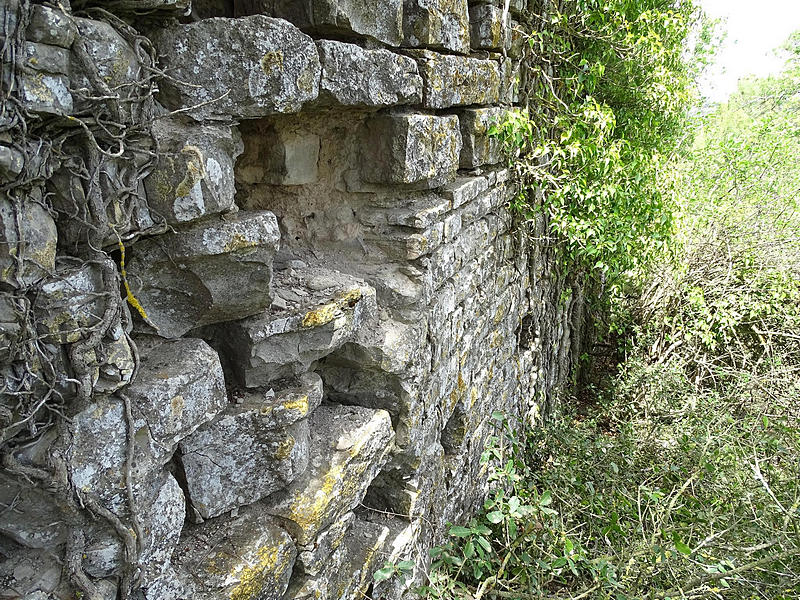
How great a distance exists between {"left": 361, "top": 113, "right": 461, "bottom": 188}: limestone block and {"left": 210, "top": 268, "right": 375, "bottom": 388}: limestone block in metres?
0.42

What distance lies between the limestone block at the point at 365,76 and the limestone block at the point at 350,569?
4.37 ft

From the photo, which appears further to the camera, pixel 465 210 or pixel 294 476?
pixel 465 210

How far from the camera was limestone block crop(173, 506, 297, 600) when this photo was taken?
128 centimetres

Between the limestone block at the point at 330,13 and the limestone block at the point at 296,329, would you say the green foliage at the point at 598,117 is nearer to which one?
the limestone block at the point at 330,13

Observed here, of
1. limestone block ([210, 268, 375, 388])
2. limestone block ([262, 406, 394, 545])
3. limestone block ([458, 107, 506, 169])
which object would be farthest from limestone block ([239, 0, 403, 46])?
limestone block ([262, 406, 394, 545])

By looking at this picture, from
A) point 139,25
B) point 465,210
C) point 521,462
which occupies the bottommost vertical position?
point 521,462

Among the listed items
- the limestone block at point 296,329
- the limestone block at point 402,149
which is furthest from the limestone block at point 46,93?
the limestone block at point 402,149

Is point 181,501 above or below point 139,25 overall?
below

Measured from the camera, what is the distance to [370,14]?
69.9 inches

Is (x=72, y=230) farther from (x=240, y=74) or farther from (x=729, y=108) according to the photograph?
(x=729, y=108)

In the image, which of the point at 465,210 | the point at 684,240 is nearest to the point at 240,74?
the point at 465,210

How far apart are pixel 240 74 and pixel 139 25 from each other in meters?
0.22

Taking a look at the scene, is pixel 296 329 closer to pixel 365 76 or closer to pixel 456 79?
pixel 365 76

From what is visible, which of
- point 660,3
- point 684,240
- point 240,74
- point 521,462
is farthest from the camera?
point 684,240
